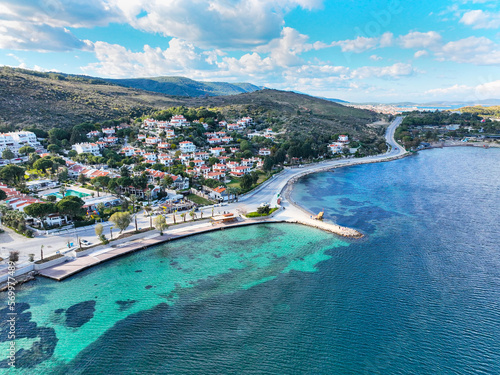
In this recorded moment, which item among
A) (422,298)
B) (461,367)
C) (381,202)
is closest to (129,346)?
(461,367)

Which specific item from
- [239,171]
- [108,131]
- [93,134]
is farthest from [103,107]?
[239,171]

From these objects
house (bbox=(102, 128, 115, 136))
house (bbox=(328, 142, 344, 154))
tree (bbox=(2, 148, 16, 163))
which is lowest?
tree (bbox=(2, 148, 16, 163))

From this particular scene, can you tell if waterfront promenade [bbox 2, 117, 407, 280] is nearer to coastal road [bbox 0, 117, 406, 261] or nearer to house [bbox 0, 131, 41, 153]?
coastal road [bbox 0, 117, 406, 261]

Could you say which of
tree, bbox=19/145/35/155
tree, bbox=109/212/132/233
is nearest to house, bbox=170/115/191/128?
tree, bbox=19/145/35/155

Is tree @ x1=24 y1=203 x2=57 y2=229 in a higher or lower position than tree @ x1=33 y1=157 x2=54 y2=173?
lower

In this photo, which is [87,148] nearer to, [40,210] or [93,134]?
[93,134]
